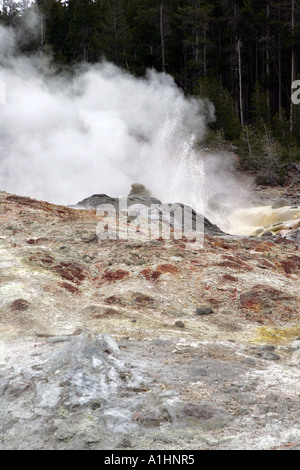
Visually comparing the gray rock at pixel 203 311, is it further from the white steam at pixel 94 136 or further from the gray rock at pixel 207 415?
the white steam at pixel 94 136

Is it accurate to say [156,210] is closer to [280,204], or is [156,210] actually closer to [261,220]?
[261,220]

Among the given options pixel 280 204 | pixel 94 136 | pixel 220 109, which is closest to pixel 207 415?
pixel 280 204

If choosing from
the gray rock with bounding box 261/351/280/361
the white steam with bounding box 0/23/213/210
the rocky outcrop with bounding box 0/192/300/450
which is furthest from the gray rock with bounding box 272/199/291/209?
the gray rock with bounding box 261/351/280/361

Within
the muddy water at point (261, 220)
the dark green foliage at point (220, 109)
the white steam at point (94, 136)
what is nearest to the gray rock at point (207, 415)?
the muddy water at point (261, 220)

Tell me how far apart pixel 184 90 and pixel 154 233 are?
25.4 metres

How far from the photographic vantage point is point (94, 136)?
26.0 meters

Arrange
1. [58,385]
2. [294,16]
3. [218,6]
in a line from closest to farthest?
1. [58,385]
2. [294,16]
3. [218,6]

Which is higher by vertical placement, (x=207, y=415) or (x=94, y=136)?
(x=94, y=136)

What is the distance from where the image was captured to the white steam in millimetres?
24734

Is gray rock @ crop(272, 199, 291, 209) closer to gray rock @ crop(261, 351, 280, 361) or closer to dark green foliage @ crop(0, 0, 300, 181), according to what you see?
dark green foliage @ crop(0, 0, 300, 181)

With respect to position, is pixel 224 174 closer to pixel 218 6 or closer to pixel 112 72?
pixel 112 72

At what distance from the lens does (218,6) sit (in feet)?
126
